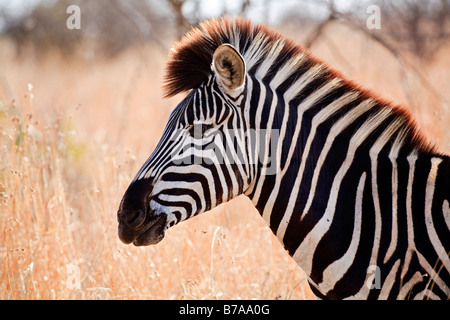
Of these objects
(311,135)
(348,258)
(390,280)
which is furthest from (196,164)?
(390,280)

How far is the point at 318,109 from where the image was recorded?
2.49 meters

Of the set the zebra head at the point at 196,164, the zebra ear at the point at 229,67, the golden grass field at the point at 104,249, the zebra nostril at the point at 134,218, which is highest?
the zebra ear at the point at 229,67

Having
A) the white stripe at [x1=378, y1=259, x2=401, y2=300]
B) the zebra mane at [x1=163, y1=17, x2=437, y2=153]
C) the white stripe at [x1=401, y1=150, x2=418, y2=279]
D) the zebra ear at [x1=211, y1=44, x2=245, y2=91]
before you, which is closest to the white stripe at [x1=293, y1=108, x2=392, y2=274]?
the zebra mane at [x1=163, y1=17, x2=437, y2=153]

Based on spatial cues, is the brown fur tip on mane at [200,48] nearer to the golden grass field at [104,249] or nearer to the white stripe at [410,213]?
the golden grass field at [104,249]

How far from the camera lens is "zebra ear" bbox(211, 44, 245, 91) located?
2.29 metres

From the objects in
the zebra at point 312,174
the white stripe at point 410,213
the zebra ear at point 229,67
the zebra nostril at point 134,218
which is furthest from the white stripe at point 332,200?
the zebra nostril at point 134,218

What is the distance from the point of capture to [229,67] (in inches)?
93.4

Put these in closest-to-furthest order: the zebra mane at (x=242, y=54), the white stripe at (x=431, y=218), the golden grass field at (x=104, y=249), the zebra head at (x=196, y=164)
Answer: the white stripe at (x=431, y=218) → the zebra head at (x=196, y=164) → the zebra mane at (x=242, y=54) → the golden grass field at (x=104, y=249)

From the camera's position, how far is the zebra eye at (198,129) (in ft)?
7.84

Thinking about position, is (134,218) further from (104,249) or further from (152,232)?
(104,249)

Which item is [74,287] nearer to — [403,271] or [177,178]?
[177,178]

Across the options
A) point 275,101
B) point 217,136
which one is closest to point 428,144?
point 275,101

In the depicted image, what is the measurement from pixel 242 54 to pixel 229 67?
0.78 ft
